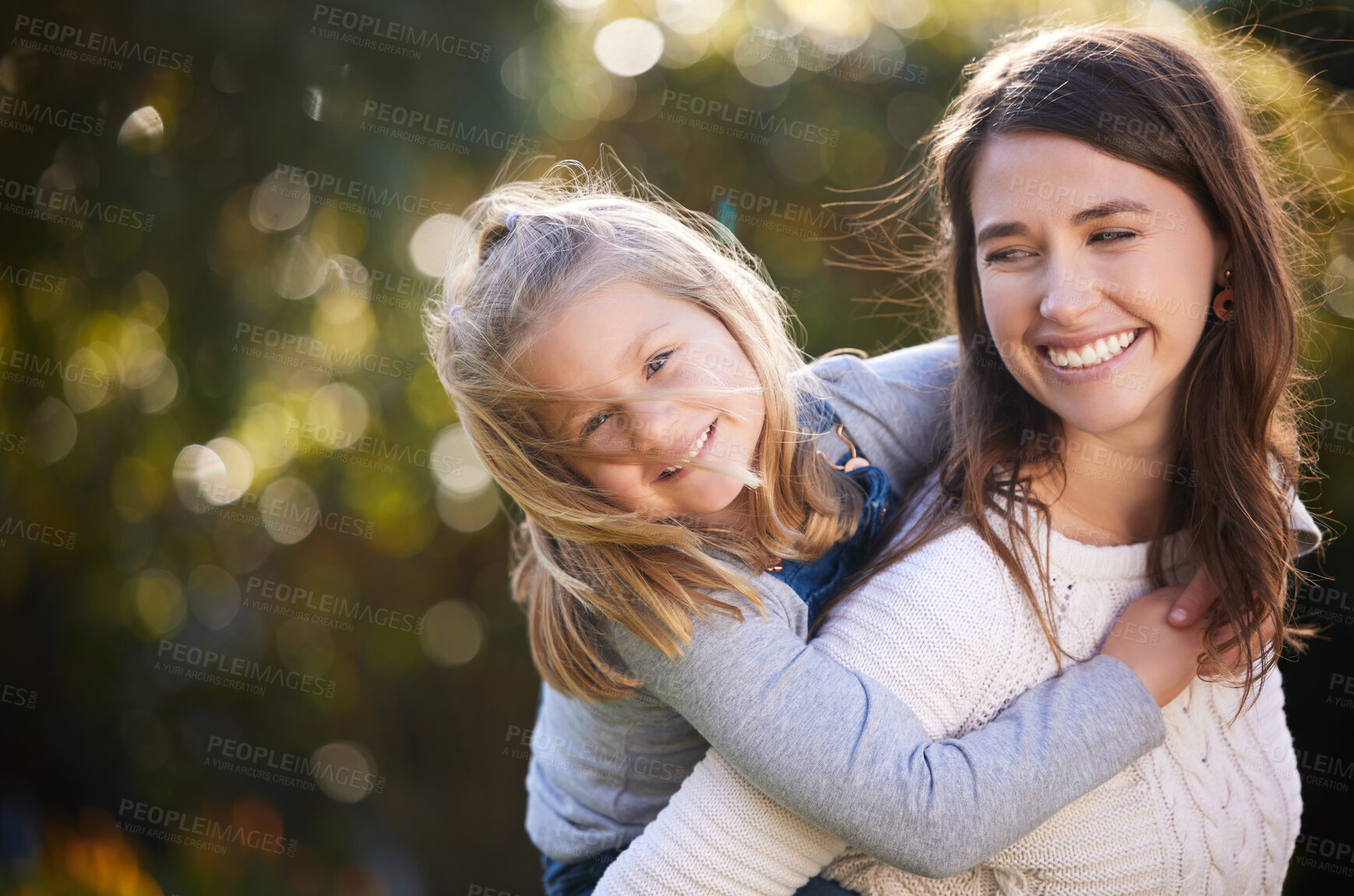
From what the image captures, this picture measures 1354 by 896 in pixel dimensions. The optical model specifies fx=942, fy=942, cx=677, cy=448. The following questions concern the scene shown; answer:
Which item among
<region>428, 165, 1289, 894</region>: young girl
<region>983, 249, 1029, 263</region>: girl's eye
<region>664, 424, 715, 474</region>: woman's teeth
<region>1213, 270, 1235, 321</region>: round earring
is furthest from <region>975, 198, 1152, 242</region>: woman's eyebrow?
<region>664, 424, 715, 474</region>: woman's teeth

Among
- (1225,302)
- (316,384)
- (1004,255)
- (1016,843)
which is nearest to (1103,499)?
(1225,302)

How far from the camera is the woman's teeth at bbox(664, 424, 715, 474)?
159 cm

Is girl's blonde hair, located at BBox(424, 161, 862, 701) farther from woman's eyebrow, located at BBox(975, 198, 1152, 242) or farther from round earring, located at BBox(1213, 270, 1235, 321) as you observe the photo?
round earring, located at BBox(1213, 270, 1235, 321)

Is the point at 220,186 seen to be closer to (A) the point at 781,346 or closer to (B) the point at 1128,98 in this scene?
(A) the point at 781,346

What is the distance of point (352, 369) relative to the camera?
9.82ft

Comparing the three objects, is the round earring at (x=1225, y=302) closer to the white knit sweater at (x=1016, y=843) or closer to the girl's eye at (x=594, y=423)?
the white knit sweater at (x=1016, y=843)

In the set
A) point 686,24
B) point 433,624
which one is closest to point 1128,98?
point 686,24

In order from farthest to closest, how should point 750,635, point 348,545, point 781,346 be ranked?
point 348,545, point 781,346, point 750,635

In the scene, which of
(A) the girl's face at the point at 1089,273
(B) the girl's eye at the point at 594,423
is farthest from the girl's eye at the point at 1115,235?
(B) the girl's eye at the point at 594,423

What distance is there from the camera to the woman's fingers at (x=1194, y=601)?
1558mm

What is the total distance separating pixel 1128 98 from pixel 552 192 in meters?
1.10

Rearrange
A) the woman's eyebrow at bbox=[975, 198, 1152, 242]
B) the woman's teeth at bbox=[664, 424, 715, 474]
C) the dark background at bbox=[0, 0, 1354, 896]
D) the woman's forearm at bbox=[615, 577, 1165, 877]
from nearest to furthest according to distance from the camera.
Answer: the woman's forearm at bbox=[615, 577, 1165, 877], the woman's eyebrow at bbox=[975, 198, 1152, 242], the woman's teeth at bbox=[664, 424, 715, 474], the dark background at bbox=[0, 0, 1354, 896]

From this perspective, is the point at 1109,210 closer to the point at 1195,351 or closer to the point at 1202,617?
the point at 1195,351

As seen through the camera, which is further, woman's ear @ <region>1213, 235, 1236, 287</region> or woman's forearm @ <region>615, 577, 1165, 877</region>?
woman's ear @ <region>1213, 235, 1236, 287</region>
